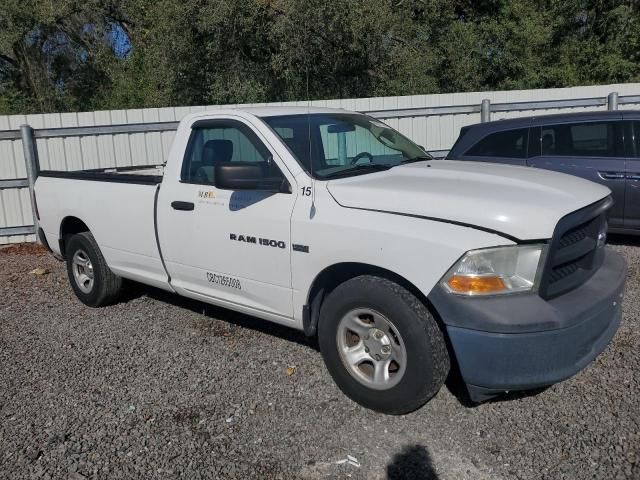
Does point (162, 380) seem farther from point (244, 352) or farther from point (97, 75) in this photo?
point (97, 75)

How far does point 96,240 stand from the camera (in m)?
5.73

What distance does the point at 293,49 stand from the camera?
15258 millimetres

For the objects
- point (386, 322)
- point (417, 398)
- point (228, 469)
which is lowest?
point (228, 469)

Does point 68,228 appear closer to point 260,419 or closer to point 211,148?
point 211,148

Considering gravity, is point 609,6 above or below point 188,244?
above

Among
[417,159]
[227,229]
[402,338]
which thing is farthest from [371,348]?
[417,159]

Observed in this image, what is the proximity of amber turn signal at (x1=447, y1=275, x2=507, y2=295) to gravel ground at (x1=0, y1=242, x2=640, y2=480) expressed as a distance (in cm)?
87

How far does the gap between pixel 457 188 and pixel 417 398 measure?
4.01 feet

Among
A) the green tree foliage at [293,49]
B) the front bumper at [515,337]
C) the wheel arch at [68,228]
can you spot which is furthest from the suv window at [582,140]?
the green tree foliage at [293,49]

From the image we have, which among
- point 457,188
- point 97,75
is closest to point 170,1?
point 97,75

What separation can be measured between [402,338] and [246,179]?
142cm

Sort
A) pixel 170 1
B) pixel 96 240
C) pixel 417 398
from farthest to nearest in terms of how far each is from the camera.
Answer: pixel 170 1
pixel 96 240
pixel 417 398

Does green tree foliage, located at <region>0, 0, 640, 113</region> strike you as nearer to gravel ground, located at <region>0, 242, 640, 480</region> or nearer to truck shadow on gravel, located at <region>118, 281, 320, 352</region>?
truck shadow on gravel, located at <region>118, 281, 320, 352</region>

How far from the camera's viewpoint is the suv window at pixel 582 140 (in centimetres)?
733
